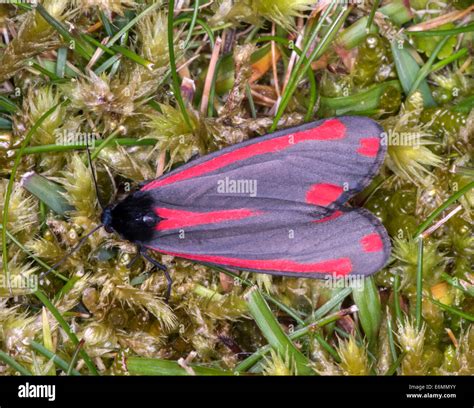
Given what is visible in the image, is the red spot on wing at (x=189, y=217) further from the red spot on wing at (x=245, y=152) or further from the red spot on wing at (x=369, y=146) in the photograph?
the red spot on wing at (x=369, y=146)

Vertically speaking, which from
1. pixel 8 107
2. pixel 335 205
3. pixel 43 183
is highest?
pixel 8 107

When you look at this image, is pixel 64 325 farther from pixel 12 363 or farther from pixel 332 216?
pixel 332 216

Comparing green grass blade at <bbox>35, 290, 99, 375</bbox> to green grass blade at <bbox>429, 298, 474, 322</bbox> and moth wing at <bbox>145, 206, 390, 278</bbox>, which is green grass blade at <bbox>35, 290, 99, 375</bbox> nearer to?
moth wing at <bbox>145, 206, 390, 278</bbox>

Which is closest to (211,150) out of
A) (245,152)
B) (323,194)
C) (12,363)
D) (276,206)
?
(245,152)

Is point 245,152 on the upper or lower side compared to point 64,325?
upper

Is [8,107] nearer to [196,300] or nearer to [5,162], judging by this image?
[5,162]
